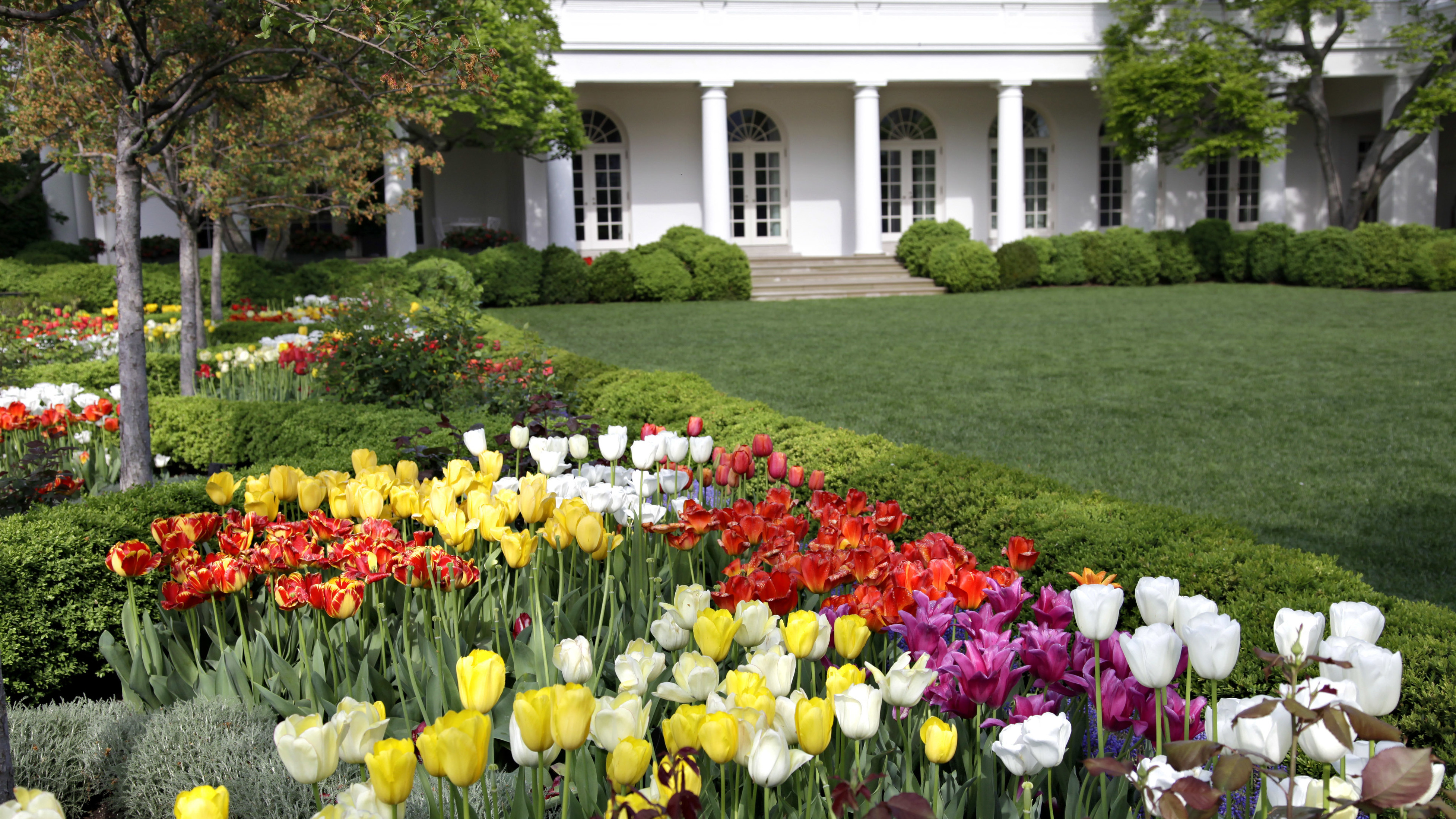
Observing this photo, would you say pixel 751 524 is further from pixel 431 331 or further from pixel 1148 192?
pixel 1148 192

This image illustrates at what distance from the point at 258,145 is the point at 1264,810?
9295 millimetres

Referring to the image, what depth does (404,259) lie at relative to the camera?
17.5 m

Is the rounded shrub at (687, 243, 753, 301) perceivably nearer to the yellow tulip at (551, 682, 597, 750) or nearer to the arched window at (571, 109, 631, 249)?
the arched window at (571, 109, 631, 249)

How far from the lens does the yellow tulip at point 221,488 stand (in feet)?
9.77

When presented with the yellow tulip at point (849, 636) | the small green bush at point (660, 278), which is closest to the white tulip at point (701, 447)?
the yellow tulip at point (849, 636)

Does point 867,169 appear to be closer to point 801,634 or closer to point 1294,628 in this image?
point 801,634

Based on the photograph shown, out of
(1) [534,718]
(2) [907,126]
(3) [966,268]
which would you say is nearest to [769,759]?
(1) [534,718]

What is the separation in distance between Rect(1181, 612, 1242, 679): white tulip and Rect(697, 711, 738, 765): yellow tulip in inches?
25.2

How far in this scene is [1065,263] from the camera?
20.8 meters

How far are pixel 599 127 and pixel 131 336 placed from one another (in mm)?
19407

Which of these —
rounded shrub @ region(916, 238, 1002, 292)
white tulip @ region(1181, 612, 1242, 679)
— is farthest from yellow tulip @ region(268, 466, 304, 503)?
rounded shrub @ region(916, 238, 1002, 292)

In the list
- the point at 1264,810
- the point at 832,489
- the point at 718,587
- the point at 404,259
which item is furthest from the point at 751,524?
the point at 404,259

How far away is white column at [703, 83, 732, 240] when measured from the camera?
69.4 feet

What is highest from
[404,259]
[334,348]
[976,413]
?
[404,259]
